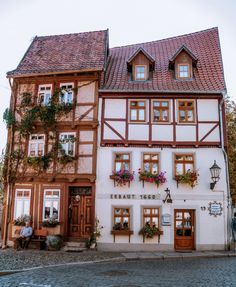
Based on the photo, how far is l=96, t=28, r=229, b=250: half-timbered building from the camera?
17516mm

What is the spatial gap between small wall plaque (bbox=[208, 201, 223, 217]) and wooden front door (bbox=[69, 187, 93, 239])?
19.3ft

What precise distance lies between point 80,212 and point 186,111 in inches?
294

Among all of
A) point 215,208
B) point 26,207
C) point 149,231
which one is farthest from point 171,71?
point 26,207

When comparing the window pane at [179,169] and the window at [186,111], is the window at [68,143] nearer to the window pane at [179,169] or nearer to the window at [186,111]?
the window pane at [179,169]

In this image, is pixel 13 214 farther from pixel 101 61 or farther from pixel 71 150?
pixel 101 61

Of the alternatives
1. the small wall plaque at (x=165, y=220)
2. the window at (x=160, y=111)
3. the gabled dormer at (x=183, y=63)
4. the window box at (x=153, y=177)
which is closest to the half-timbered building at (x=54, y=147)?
the window box at (x=153, y=177)

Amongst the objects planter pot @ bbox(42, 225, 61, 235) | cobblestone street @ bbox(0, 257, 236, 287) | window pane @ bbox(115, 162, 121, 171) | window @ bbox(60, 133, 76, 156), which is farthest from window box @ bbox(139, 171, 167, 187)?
planter pot @ bbox(42, 225, 61, 235)

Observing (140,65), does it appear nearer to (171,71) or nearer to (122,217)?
(171,71)

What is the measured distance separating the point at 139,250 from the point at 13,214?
670 centimetres

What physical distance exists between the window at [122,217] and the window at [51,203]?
299cm

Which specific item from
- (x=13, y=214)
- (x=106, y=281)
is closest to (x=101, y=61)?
(x=13, y=214)

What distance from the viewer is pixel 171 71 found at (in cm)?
2044

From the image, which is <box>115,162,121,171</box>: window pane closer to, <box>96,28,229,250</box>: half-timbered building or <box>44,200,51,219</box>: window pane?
<box>96,28,229,250</box>: half-timbered building

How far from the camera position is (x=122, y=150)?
721 inches
